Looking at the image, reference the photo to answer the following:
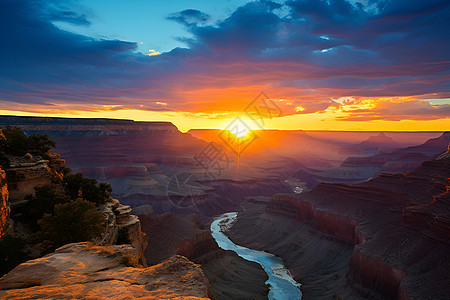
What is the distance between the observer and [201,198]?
111000mm

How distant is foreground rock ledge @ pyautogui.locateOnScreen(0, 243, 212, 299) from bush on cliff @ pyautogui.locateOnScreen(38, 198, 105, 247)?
9340 millimetres

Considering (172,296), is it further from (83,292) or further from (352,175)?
(352,175)

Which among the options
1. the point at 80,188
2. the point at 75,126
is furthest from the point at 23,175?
the point at 75,126

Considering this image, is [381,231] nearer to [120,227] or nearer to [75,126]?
[120,227]

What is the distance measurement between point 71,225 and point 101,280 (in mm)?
13831

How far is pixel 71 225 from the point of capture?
22391 mm

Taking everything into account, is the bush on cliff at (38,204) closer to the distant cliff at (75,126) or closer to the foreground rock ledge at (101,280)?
the foreground rock ledge at (101,280)

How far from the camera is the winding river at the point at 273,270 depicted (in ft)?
158

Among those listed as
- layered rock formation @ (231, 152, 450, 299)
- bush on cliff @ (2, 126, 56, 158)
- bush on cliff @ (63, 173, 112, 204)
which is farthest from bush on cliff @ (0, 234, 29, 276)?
layered rock formation @ (231, 152, 450, 299)

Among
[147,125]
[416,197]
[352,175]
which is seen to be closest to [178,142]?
[147,125]

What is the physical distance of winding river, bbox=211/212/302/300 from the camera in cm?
4828

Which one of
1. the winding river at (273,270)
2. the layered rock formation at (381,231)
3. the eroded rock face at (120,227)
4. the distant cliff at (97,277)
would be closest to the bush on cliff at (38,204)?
the distant cliff at (97,277)

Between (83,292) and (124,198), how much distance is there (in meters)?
97.0

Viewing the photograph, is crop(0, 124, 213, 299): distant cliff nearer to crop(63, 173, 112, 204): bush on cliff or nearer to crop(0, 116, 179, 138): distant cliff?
crop(63, 173, 112, 204): bush on cliff
